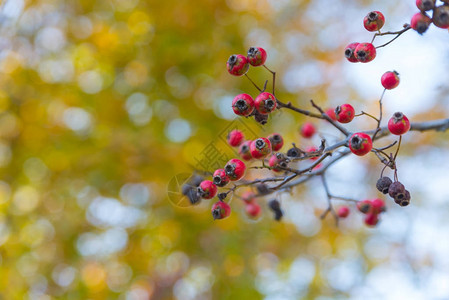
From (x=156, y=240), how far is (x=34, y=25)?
2.96 metres

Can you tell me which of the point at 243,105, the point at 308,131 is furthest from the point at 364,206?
the point at 243,105

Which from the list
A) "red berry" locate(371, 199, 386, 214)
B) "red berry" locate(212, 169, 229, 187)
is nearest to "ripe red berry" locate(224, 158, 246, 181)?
"red berry" locate(212, 169, 229, 187)

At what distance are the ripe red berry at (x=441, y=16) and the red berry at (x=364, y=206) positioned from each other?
48.8 inches

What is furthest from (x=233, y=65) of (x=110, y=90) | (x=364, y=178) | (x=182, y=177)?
(x=364, y=178)

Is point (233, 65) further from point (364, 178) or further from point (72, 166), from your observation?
point (364, 178)

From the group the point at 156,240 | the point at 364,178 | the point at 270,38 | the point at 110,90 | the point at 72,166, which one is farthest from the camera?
the point at 364,178

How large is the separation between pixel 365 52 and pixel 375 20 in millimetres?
144

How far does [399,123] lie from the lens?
55.9 inches

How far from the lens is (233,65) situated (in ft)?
5.18

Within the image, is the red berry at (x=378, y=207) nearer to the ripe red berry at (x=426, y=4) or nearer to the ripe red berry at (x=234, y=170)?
the ripe red berry at (x=234, y=170)

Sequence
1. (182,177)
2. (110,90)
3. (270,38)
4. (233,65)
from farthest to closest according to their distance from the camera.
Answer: (270,38) → (110,90) → (182,177) → (233,65)

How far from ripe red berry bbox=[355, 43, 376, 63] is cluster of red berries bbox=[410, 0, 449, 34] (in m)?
0.21

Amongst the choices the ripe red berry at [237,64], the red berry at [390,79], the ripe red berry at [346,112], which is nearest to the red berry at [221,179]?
the ripe red berry at [237,64]

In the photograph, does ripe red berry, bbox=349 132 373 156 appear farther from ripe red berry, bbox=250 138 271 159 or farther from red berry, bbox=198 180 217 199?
red berry, bbox=198 180 217 199
